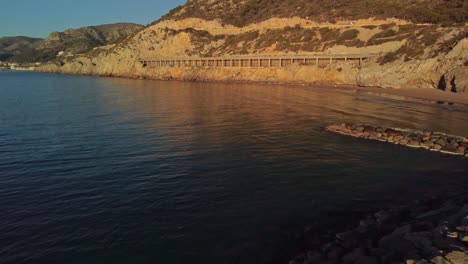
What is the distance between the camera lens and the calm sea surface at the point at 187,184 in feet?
36.7

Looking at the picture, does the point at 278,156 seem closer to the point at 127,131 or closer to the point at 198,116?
the point at 127,131

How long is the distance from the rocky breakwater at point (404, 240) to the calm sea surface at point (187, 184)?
3.80ft

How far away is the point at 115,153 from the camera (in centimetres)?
2186

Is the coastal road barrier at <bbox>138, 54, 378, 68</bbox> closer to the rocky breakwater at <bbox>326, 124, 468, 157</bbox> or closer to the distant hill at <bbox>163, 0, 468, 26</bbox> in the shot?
the distant hill at <bbox>163, 0, 468, 26</bbox>

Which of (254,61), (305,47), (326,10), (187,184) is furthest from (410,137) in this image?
(326,10)

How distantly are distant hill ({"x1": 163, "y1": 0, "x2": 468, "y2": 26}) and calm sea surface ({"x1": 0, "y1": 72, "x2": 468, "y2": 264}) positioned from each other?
216ft

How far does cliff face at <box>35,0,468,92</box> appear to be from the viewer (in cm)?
5891

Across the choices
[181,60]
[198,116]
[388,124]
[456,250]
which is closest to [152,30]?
[181,60]

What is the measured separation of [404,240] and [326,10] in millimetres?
105517

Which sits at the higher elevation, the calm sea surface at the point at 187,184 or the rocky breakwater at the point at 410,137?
the rocky breakwater at the point at 410,137

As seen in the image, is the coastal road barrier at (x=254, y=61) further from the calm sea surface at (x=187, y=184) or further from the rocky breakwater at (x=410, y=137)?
the rocky breakwater at (x=410, y=137)

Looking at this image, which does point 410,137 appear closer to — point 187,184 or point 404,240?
point 404,240

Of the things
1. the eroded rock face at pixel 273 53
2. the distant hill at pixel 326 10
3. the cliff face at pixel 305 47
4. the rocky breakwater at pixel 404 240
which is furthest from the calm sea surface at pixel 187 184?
the distant hill at pixel 326 10

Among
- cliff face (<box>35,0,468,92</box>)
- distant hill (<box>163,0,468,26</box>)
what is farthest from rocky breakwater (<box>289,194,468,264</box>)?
distant hill (<box>163,0,468,26</box>)
